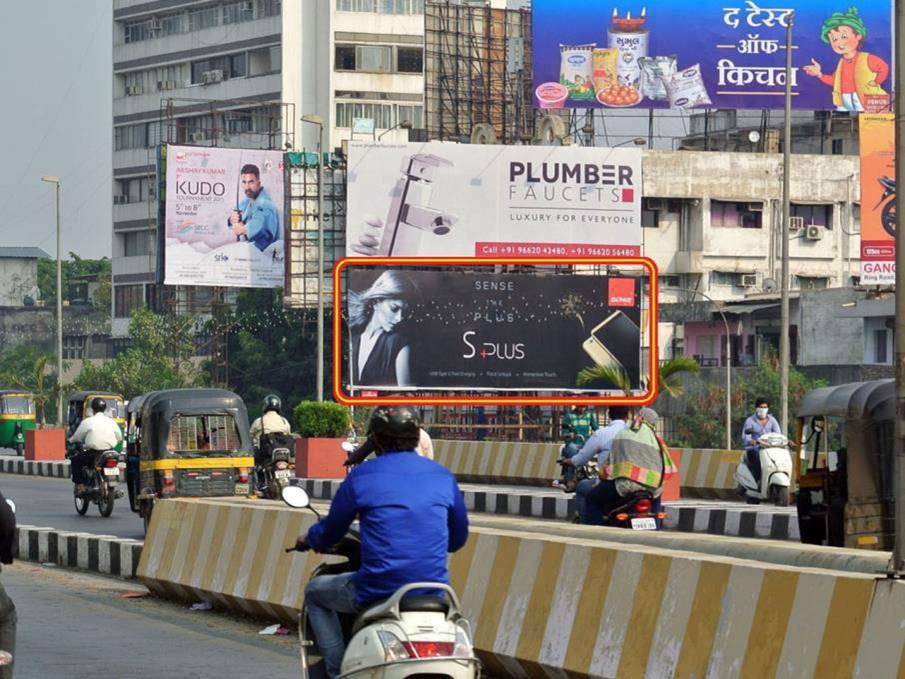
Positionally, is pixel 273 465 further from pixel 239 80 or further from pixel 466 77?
pixel 239 80

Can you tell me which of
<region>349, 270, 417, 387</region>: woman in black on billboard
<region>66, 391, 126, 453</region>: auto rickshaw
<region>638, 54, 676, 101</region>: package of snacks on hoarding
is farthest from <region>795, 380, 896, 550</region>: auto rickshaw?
<region>638, 54, 676, 101</region>: package of snacks on hoarding

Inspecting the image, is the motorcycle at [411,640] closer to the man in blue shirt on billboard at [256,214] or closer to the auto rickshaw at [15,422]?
the auto rickshaw at [15,422]

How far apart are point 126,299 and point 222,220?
49234 millimetres

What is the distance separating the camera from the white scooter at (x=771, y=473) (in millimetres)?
25359

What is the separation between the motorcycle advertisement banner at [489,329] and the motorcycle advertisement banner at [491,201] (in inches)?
975

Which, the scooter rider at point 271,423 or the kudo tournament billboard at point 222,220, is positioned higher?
the kudo tournament billboard at point 222,220

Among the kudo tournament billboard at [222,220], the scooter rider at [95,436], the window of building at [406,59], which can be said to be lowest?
the scooter rider at [95,436]

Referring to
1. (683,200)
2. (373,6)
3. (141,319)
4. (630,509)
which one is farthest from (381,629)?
(373,6)

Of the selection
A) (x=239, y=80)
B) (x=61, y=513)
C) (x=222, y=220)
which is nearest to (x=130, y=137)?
(x=239, y=80)

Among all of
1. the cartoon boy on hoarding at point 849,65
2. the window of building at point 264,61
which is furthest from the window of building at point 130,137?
the cartoon boy on hoarding at point 849,65

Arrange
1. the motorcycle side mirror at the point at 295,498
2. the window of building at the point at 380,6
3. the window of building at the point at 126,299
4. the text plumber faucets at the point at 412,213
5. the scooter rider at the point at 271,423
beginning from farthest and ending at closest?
the window of building at the point at 126,299 < the window of building at the point at 380,6 < the text plumber faucets at the point at 412,213 < the scooter rider at the point at 271,423 < the motorcycle side mirror at the point at 295,498

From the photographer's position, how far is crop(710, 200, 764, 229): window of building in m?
75.9

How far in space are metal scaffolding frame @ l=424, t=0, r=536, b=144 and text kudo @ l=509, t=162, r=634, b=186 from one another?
72.0ft

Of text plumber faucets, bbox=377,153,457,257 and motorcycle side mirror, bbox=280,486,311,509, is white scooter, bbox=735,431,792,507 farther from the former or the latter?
text plumber faucets, bbox=377,153,457,257
